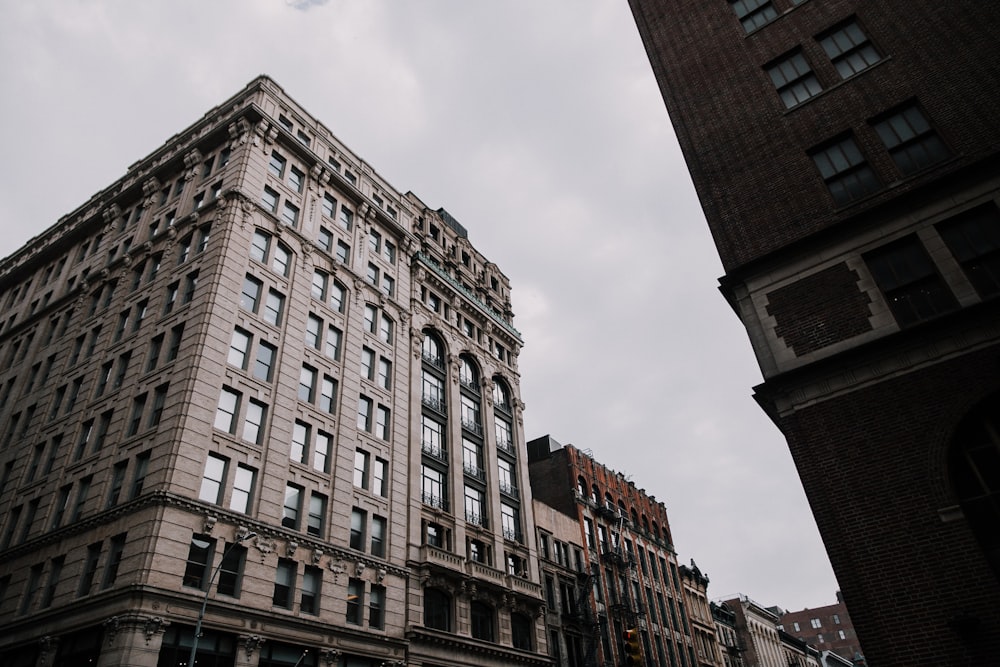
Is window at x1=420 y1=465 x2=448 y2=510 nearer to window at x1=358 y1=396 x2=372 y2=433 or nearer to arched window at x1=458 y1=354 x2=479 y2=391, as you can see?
window at x1=358 y1=396 x2=372 y2=433

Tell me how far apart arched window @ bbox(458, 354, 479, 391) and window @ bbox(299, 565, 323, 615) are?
2271 centimetres

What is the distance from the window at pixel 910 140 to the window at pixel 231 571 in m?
29.6

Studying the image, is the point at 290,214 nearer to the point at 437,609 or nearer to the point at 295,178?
the point at 295,178

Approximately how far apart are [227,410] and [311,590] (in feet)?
32.9

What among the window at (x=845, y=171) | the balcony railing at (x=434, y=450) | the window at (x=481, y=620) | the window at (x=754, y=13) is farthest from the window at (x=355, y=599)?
the window at (x=754, y=13)

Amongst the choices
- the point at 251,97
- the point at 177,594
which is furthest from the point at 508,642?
the point at 251,97

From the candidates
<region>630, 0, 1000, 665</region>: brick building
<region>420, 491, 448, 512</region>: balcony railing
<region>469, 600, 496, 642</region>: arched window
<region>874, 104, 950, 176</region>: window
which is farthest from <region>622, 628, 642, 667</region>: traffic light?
<region>420, 491, 448, 512</region>: balcony railing

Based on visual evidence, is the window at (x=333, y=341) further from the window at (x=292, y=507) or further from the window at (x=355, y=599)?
the window at (x=355, y=599)

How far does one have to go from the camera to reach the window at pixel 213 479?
30.3 metres

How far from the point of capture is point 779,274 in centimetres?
2050

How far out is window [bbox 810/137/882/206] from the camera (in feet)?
67.7

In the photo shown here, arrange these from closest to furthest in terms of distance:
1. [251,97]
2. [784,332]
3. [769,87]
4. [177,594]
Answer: [784,332]
[769,87]
[177,594]
[251,97]

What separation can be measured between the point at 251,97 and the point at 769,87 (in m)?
37.4

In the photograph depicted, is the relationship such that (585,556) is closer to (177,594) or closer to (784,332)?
(177,594)
